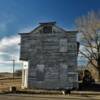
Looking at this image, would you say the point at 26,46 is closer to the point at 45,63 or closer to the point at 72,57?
the point at 45,63

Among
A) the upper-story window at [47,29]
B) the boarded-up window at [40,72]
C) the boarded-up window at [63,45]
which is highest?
the upper-story window at [47,29]

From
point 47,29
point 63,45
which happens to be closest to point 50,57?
point 63,45

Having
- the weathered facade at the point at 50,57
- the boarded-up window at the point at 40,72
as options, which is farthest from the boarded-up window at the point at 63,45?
→ the boarded-up window at the point at 40,72

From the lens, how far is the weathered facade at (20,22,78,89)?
35.2 meters

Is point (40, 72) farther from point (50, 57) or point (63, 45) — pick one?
point (63, 45)

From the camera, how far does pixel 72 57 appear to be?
35.5 metres

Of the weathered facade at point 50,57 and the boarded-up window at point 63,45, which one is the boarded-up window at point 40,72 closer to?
the weathered facade at point 50,57

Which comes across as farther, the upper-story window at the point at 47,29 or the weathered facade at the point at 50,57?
the upper-story window at the point at 47,29

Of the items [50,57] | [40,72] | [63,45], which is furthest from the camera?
[50,57]

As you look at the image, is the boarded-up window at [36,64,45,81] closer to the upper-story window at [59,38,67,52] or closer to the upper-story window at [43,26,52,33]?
the upper-story window at [59,38,67,52]

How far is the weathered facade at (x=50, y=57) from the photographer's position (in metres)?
35.2

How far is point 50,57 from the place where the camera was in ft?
119

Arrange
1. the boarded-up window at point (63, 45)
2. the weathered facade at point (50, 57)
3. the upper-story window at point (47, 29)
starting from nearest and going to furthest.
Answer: the weathered facade at point (50, 57)
the boarded-up window at point (63, 45)
the upper-story window at point (47, 29)

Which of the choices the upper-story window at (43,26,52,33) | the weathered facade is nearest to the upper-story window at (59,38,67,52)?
the weathered facade
